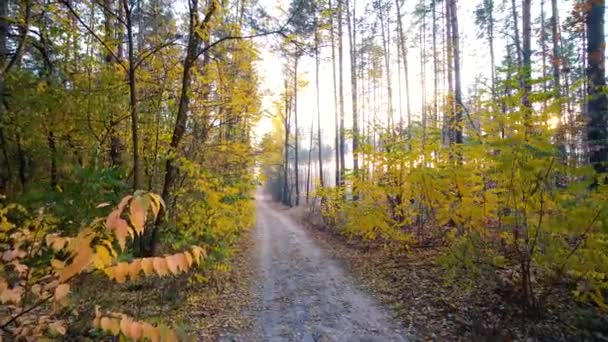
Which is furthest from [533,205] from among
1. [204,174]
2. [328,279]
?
[204,174]

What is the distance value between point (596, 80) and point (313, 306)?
592 cm

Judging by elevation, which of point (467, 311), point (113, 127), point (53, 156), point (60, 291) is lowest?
point (467, 311)

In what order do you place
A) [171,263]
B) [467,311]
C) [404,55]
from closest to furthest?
[171,263]
[467,311]
[404,55]

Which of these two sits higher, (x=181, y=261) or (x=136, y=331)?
(x=181, y=261)

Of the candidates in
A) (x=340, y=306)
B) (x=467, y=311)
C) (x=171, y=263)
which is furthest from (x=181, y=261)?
(x=467, y=311)

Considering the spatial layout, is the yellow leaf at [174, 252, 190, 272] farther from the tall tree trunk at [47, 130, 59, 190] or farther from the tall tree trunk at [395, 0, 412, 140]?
the tall tree trunk at [395, 0, 412, 140]

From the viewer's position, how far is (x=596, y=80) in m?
5.18

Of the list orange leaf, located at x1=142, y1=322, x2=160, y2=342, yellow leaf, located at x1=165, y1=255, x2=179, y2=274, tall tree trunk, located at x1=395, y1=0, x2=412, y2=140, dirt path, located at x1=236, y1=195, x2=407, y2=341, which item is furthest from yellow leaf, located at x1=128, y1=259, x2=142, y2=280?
tall tree trunk, located at x1=395, y1=0, x2=412, y2=140

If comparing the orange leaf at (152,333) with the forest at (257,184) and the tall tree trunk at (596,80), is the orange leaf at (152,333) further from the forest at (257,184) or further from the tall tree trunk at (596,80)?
the tall tree trunk at (596,80)

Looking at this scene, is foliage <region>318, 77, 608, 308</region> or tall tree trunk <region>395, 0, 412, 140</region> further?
tall tree trunk <region>395, 0, 412, 140</region>

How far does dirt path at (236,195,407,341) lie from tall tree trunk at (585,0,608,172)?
423 centimetres

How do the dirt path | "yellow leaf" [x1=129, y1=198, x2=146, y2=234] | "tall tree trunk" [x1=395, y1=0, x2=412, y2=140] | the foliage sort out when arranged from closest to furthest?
1. "yellow leaf" [x1=129, y1=198, x2=146, y2=234]
2. the foliage
3. the dirt path
4. "tall tree trunk" [x1=395, y1=0, x2=412, y2=140]

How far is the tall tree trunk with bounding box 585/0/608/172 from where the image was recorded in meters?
4.97

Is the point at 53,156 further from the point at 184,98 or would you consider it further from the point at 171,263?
the point at 171,263
